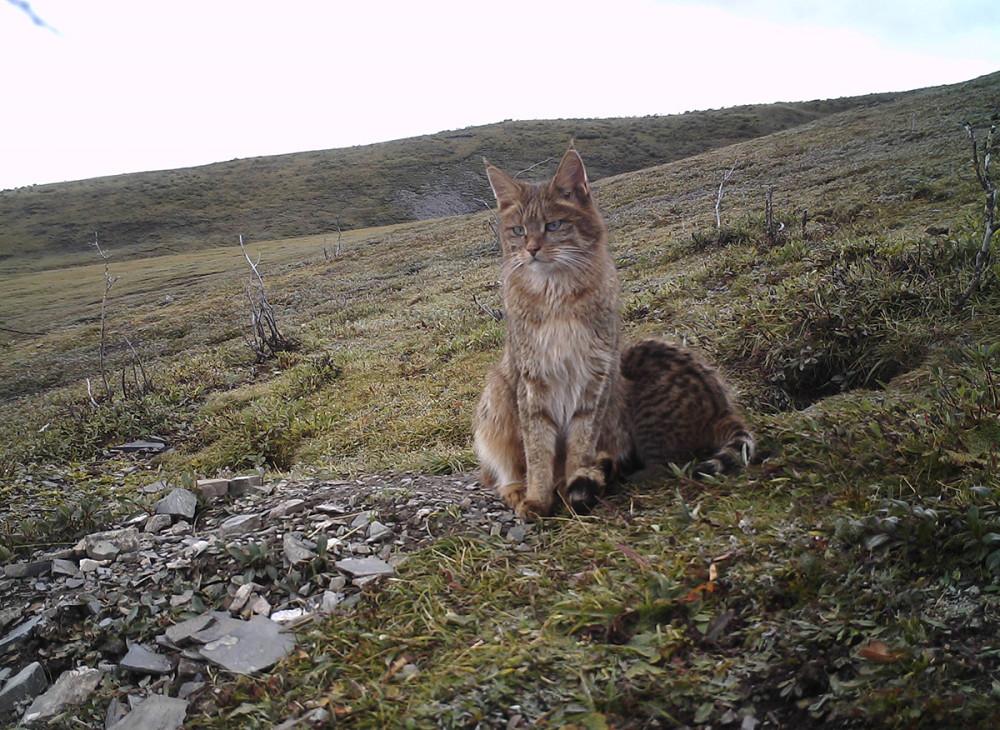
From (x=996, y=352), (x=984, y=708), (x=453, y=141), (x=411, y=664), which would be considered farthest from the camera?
(x=453, y=141)

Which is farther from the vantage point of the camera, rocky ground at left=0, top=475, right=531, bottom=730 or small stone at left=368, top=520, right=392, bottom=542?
small stone at left=368, top=520, right=392, bottom=542

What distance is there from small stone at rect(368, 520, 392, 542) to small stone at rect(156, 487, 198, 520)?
1.56m

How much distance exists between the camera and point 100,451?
9.09 meters

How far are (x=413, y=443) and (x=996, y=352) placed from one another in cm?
531

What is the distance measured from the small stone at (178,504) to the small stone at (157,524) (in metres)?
0.06

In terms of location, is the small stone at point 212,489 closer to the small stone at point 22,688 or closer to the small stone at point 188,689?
the small stone at point 22,688

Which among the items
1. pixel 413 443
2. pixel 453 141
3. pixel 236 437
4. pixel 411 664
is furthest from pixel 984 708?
pixel 453 141

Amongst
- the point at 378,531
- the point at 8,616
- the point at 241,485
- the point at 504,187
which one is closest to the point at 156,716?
the point at 8,616

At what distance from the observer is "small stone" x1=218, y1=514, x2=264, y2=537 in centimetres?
488

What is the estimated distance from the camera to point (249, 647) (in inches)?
→ 142

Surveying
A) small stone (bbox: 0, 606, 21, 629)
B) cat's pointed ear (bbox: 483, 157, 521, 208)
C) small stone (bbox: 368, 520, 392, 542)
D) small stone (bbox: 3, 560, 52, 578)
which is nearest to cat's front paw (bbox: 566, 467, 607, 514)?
small stone (bbox: 368, 520, 392, 542)

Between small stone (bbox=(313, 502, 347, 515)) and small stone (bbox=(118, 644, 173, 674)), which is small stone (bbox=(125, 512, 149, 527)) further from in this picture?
small stone (bbox=(118, 644, 173, 674))

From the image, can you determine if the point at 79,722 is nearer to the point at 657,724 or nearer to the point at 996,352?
the point at 657,724

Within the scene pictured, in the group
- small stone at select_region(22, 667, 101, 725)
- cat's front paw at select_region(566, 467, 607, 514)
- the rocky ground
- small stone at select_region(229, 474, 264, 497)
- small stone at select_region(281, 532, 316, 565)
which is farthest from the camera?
small stone at select_region(229, 474, 264, 497)
